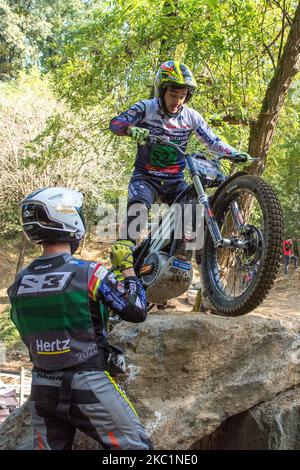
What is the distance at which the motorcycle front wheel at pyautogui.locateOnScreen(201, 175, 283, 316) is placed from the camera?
137 inches

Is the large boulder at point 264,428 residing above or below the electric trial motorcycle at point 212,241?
below

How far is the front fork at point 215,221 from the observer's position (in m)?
3.75

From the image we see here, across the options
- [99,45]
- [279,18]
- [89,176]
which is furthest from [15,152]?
[279,18]

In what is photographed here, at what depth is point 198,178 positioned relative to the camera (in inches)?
162

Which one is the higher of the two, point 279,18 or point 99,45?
point 279,18

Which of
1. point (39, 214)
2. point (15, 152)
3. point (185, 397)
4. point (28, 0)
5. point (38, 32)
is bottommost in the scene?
point (185, 397)

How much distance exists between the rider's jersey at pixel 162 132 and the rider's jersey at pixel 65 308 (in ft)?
6.57

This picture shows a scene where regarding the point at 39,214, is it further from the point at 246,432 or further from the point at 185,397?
the point at 246,432

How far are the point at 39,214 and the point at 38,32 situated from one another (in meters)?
39.3

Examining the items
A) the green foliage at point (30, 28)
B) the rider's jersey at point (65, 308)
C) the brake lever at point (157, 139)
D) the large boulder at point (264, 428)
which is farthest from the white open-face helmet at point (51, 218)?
the green foliage at point (30, 28)

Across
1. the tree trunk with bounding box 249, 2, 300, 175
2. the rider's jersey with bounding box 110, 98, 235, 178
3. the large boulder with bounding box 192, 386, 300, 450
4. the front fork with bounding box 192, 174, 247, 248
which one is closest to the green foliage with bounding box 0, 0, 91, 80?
the tree trunk with bounding box 249, 2, 300, 175

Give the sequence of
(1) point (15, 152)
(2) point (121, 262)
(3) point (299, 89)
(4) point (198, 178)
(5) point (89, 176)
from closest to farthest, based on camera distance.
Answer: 1. (2) point (121, 262)
2. (4) point (198, 178)
3. (3) point (299, 89)
4. (1) point (15, 152)
5. (5) point (89, 176)

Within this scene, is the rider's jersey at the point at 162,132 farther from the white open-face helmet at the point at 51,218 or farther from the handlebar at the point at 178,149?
the white open-face helmet at the point at 51,218

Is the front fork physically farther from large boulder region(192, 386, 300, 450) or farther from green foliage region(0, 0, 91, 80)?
green foliage region(0, 0, 91, 80)
